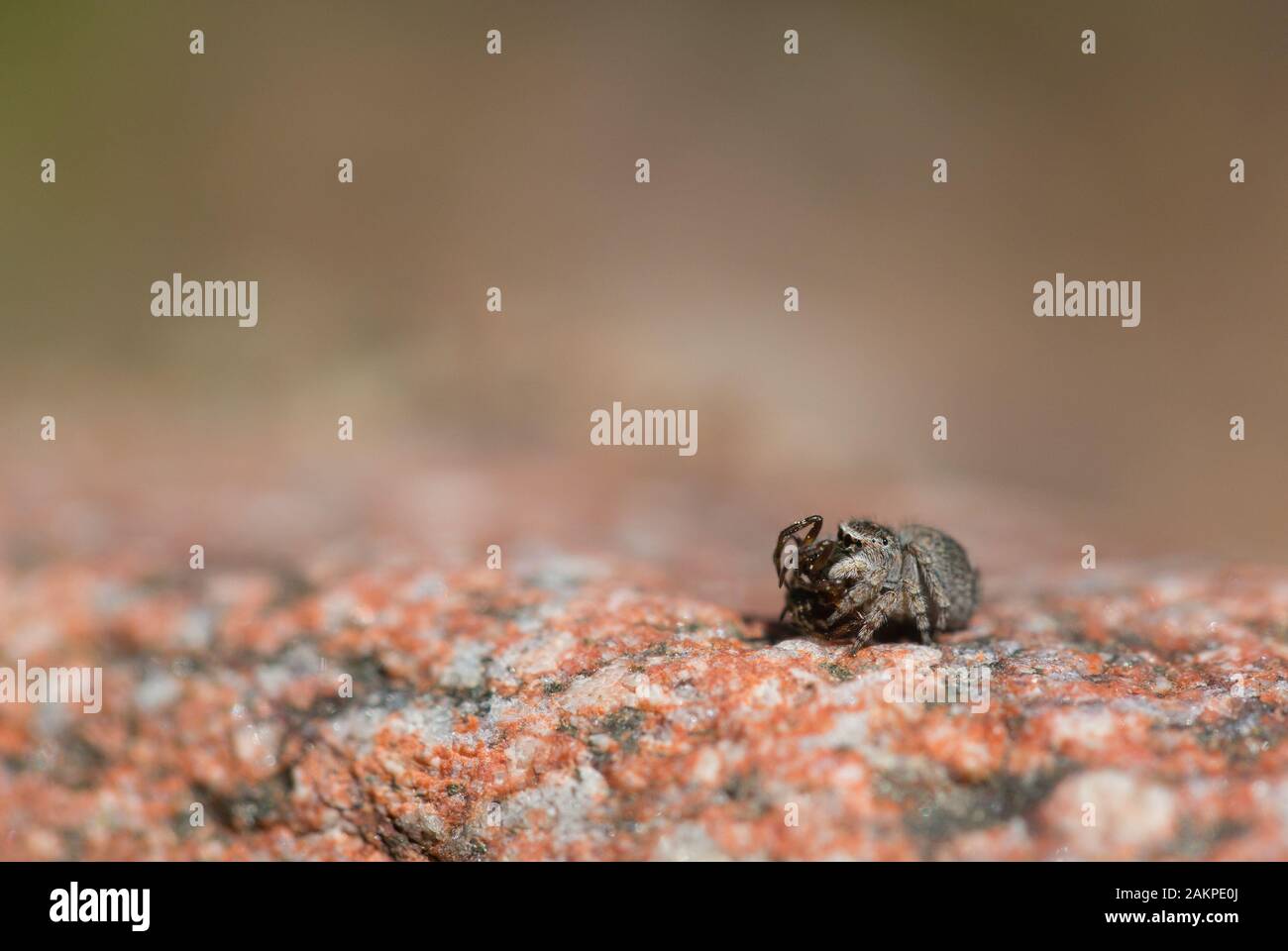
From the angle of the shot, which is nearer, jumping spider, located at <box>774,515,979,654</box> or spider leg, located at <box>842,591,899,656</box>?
spider leg, located at <box>842,591,899,656</box>

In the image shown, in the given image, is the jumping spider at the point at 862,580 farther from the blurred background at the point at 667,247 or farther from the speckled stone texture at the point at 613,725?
the blurred background at the point at 667,247

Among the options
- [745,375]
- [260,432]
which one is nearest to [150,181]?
[260,432]

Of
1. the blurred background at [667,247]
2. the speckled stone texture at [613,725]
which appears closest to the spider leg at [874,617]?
the speckled stone texture at [613,725]

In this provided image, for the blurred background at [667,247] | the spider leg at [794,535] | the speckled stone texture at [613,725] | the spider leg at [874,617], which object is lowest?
the speckled stone texture at [613,725]

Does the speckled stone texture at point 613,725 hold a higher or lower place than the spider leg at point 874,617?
lower

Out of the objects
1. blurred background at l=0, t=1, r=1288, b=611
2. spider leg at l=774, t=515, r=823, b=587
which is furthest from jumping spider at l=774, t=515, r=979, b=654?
blurred background at l=0, t=1, r=1288, b=611

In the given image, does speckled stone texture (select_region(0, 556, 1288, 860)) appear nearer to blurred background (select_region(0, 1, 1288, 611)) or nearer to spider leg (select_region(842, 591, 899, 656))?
spider leg (select_region(842, 591, 899, 656))

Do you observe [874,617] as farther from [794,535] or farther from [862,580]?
[794,535]
